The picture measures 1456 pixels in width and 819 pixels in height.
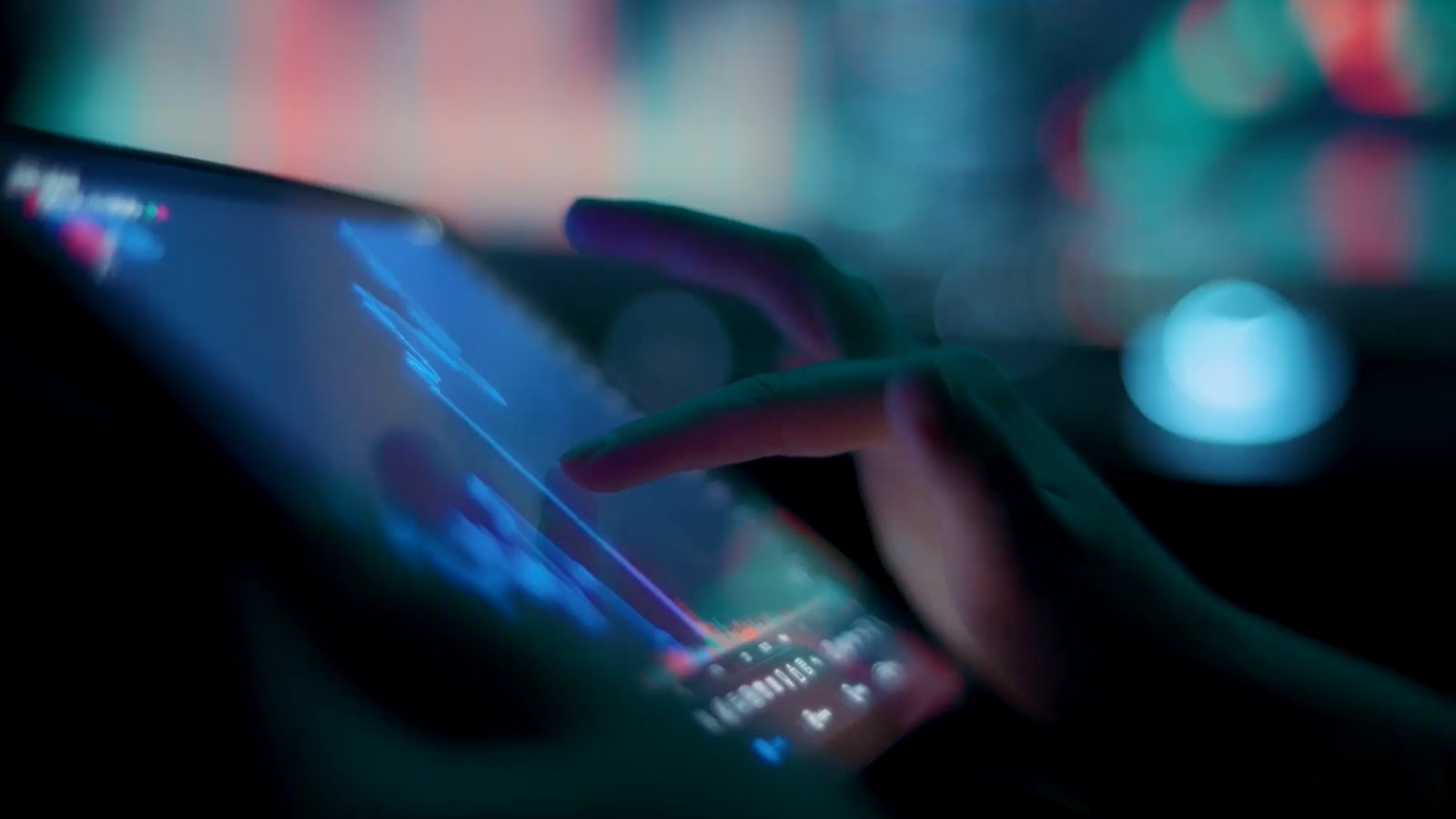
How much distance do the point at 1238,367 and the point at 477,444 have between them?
1562 millimetres

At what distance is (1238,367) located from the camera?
1746 millimetres

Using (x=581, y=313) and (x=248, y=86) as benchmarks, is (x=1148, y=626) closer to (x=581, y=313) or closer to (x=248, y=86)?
(x=581, y=313)

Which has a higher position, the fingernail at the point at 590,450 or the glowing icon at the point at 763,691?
the fingernail at the point at 590,450

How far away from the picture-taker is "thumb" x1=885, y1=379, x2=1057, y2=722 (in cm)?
54

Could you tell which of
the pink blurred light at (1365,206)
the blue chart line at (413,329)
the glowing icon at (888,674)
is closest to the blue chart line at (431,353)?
the blue chart line at (413,329)

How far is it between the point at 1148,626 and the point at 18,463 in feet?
2.00

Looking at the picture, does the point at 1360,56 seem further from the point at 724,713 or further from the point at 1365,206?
the point at 724,713

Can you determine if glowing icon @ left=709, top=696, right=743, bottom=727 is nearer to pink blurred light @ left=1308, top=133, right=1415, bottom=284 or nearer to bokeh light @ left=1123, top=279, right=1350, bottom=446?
bokeh light @ left=1123, top=279, right=1350, bottom=446

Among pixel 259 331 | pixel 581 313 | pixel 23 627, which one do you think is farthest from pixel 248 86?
pixel 23 627

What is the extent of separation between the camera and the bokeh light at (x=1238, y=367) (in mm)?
1591

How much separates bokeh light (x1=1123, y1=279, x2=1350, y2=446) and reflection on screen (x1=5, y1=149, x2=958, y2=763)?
3.53 ft

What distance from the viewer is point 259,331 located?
50 centimetres

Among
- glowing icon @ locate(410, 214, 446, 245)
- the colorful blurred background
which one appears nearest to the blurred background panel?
the colorful blurred background

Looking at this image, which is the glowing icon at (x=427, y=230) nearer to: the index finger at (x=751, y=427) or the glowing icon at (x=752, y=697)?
the index finger at (x=751, y=427)
